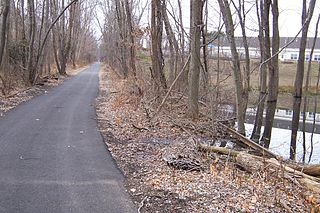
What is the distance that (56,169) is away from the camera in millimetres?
6641

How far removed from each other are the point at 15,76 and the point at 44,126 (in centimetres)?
1170

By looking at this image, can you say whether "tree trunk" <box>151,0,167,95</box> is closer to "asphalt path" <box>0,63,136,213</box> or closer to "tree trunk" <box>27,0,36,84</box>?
"asphalt path" <box>0,63,136,213</box>

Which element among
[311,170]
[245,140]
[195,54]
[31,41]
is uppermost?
[31,41]

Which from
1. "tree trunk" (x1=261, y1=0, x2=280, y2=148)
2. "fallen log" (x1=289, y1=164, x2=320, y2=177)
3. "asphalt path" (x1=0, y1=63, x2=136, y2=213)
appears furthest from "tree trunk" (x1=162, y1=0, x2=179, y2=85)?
"fallen log" (x1=289, y1=164, x2=320, y2=177)

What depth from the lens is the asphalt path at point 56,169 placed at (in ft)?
16.8

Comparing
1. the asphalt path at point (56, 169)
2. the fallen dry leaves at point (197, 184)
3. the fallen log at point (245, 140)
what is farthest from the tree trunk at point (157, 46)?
the fallen dry leaves at point (197, 184)

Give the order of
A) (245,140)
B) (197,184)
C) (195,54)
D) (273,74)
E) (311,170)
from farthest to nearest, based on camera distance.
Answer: (273,74) < (195,54) < (245,140) < (311,170) < (197,184)

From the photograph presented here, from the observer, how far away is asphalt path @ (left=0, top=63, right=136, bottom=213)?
5.11 metres

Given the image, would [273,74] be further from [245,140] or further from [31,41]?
[31,41]

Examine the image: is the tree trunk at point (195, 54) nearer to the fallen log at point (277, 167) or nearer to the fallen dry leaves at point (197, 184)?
the fallen dry leaves at point (197, 184)

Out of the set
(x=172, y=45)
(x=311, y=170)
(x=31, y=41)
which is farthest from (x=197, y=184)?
(x=31, y=41)

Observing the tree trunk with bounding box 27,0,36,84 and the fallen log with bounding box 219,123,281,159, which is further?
the tree trunk with bounding box 27,0,36,84

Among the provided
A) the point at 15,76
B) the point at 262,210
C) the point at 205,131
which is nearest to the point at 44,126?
the point at 205,131

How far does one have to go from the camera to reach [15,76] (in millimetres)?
21031
